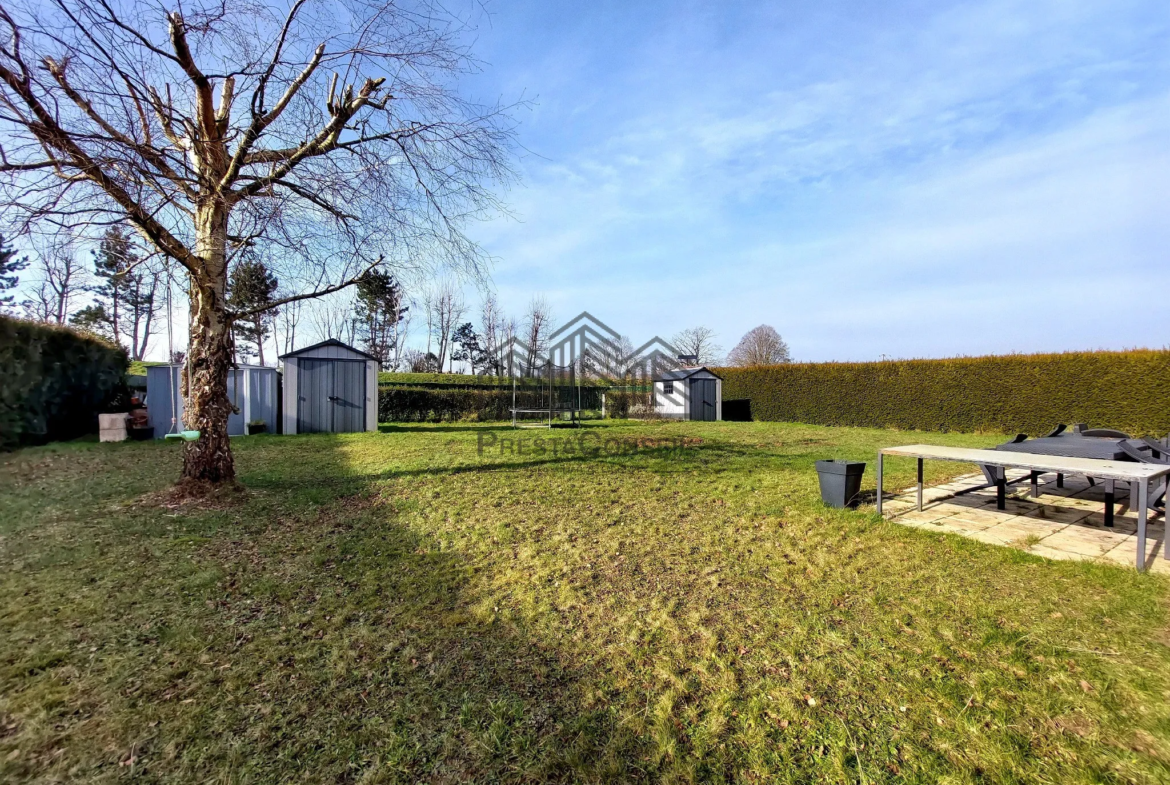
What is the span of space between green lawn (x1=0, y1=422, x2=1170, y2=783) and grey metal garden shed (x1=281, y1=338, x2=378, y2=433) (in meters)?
7.01

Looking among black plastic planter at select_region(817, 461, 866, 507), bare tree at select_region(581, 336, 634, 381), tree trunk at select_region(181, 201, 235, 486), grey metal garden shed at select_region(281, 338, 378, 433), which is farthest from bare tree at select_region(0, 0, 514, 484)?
bare tree at select_region(581, 336, 634, 381)

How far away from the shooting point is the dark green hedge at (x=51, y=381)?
7.43 m

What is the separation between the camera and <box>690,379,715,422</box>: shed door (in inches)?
748

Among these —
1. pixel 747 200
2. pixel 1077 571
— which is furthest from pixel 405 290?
pixel 747 200

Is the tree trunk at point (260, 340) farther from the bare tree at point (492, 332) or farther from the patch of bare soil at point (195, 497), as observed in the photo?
the patch of bare soil at point (195, 497)

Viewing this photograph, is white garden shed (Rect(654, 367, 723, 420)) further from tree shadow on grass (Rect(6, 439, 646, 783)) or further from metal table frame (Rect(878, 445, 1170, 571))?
tree shadow on grass (Rect(6, 439, 646, 783))

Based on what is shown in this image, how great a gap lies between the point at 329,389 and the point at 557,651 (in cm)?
1127

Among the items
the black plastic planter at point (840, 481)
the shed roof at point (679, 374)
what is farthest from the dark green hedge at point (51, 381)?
the shed roof at point (679, 374)

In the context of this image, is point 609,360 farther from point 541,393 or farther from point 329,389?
point 329,389

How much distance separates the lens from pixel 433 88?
448 cm

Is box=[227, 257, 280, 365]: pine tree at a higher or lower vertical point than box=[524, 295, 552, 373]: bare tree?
lower

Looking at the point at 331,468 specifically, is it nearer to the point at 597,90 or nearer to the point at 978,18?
the point at 597,90

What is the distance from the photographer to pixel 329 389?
11.5 metres

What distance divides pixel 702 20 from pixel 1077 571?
7.43 metres
